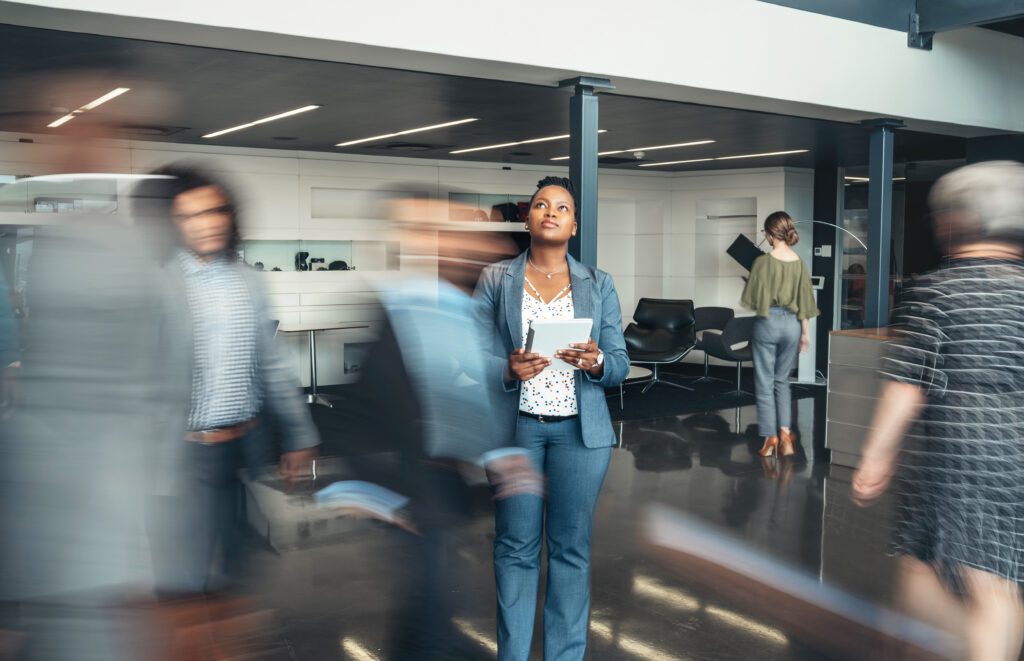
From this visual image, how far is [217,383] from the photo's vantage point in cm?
279

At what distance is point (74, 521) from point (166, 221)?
82 cm

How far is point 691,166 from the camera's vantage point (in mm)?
12133

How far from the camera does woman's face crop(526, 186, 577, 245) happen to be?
2.99 meters

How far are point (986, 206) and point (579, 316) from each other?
4.17 ft

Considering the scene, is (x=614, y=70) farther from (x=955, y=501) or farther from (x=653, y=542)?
(x=955, y=501)

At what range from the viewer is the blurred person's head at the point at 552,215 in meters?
2.99

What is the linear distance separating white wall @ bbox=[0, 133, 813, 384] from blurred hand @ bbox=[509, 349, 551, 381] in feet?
17.5

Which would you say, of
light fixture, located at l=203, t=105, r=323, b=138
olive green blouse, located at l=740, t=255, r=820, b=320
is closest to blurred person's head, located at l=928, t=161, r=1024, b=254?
olive green blouse, located at l=740, t=255, r=820, b=320

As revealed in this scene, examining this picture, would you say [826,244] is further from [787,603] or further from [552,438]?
[552,438]

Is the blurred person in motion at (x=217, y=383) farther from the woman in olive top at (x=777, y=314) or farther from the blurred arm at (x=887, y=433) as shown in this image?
the woman in olive top at (x=777, y=314)

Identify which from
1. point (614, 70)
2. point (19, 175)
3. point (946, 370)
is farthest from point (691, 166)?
point (946, 370)

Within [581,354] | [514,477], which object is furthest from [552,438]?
[581,354]

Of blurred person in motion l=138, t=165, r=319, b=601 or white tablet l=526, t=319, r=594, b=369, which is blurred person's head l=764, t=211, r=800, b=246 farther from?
blurred person in motion l=138, t=165, r=319, b=601

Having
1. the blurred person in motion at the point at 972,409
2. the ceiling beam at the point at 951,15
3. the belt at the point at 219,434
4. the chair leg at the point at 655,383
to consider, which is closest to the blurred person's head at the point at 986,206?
the blurred person in motion at the point at 972,409
